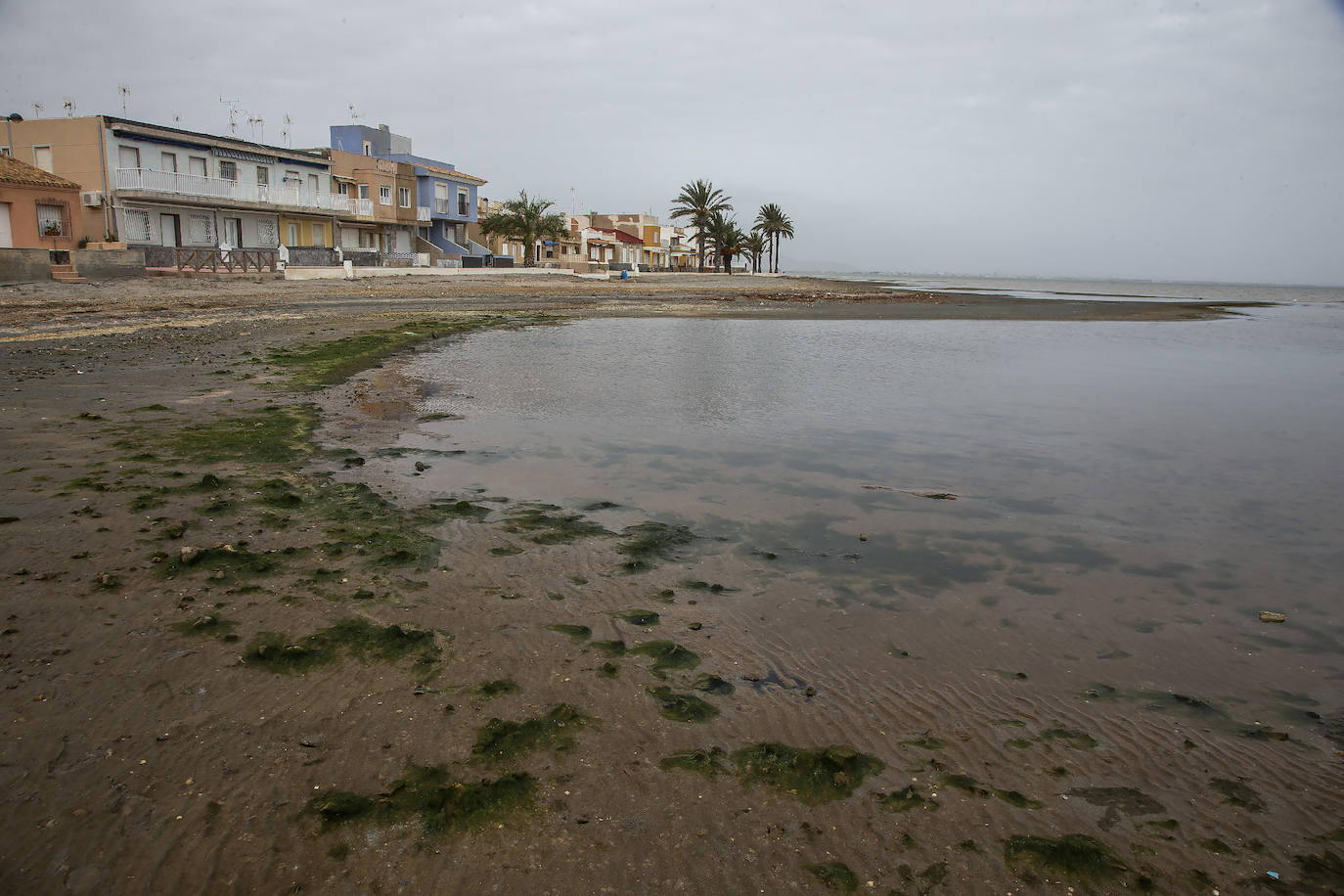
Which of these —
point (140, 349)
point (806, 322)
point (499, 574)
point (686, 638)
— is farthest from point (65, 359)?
point (806, 322)

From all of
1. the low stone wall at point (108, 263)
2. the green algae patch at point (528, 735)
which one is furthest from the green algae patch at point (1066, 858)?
the low stone wall at point (108, 263)

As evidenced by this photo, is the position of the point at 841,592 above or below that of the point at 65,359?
below

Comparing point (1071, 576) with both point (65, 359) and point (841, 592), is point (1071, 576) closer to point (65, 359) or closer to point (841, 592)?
point (841, 592)

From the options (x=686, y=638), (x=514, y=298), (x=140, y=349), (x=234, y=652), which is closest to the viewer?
(x=234, y=652)

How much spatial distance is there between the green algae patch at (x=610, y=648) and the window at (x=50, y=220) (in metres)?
37.7

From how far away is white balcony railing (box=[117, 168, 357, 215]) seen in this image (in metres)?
35.7

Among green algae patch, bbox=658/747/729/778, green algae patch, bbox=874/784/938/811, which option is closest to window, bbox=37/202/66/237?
green algae patch, bbox=658/747/729/778

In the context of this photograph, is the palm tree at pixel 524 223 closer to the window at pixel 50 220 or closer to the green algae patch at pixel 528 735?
the window at pixel 50 220

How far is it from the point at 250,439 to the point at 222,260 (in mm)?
32779

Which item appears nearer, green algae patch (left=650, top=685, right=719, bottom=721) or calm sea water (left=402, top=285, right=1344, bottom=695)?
green algae patch (left=650, top=685, right=719, bottom=721)

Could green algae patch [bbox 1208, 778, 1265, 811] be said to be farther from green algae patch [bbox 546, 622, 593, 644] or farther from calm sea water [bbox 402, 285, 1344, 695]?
green algae patch [bbox 546, 622, 593, 644]

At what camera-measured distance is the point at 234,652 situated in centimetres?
388

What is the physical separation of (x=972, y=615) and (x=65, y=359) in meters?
13.1

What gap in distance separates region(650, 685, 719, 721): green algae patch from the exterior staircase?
30.7 m
